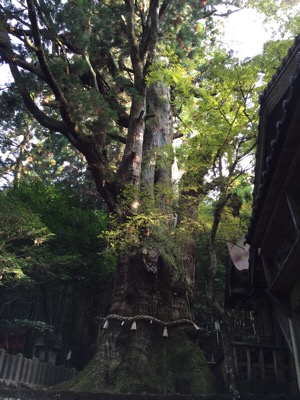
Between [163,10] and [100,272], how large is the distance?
1007 centimetres

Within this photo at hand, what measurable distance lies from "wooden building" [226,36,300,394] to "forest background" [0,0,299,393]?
998 mm

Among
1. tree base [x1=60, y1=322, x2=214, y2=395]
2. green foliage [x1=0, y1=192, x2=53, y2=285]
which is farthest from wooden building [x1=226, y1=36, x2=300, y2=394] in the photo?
green foliage [x1=0, y1=192, x2=53, y2=285]

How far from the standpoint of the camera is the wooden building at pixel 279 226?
14.5ft

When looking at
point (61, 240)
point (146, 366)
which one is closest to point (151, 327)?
point (146, 366)

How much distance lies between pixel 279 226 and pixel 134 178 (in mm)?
4906

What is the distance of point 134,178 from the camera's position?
10016mm

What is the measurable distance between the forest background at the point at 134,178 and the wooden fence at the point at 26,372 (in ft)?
6.93

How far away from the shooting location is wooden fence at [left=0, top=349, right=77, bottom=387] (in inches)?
363

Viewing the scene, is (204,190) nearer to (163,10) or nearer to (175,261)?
(175,261)

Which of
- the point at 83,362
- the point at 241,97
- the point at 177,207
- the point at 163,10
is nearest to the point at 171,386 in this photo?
the point at 177,207

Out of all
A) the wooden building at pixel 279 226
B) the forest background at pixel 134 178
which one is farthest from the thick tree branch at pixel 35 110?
the wooden building at pixel 279 226

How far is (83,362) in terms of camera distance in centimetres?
1542

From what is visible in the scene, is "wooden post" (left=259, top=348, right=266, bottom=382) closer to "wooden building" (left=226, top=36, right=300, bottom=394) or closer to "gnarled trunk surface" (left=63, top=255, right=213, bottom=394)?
"wooden building" (left=226, top=36, right=300, bottom=394)

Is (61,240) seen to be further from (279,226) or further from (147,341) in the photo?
(279,226)
